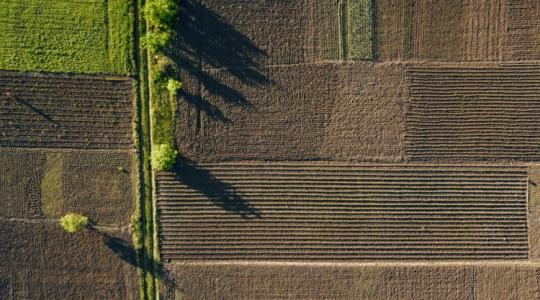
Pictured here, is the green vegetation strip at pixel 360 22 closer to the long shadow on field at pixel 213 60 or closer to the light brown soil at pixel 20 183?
the long shadow on field at pixel 213 60

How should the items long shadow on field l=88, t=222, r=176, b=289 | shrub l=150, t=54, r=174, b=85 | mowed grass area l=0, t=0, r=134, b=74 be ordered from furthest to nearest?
long shadow on field l=88, t=222, r=176, b=289
shrub l=150, t=54, r=174, b=85
mowed grass area l=0, t=0, r=134, b=74

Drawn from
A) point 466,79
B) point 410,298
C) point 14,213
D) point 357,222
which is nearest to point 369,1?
point 466,79

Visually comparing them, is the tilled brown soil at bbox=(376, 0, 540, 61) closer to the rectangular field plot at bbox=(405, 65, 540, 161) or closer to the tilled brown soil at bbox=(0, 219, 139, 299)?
the rectangular field plot at bbox=(405, 65, 540, 161)

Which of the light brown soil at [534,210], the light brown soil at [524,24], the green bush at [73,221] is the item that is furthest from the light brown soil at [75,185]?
the light brown soil at [524,24]

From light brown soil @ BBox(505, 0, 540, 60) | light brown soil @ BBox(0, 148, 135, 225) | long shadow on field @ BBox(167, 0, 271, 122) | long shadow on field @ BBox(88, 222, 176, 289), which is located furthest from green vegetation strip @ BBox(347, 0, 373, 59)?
long shadow on field @ BBox(88, 222, 176, 289)

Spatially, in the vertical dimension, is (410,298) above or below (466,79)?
below

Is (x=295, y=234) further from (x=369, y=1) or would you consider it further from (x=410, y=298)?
(x=369, y=1)

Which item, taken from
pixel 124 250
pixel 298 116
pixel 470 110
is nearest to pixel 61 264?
pixel 124 250
